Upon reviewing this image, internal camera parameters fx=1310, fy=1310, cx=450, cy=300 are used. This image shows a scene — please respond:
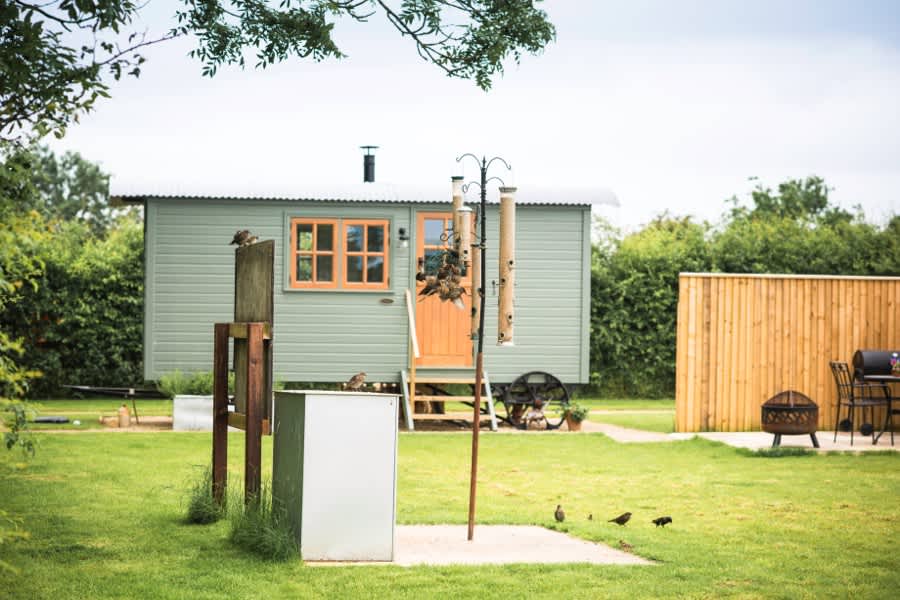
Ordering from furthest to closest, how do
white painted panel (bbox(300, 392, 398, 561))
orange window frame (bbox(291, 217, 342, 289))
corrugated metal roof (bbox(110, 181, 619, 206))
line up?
orange window frame (bbox(291, 217, 342, 289)), corrugated metal roof (bbox(110, 181, 619, 206)), white painted panel (bbox(300, 392, 398, 561))

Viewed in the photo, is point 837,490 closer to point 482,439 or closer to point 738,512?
point 738,512

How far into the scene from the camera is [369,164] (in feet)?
56.0

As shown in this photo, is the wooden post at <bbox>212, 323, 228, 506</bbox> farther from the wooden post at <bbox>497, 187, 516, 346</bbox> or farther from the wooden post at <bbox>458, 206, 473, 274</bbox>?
the wooden post at <bbox>497, 187, 516, 346</bbox>

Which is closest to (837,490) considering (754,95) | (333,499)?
(333,499)

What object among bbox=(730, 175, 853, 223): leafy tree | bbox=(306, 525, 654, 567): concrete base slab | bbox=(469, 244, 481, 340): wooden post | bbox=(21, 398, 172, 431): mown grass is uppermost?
bbox=(730, 175, 853, 223): leafy tree

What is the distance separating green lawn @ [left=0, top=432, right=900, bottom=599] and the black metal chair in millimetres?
1363

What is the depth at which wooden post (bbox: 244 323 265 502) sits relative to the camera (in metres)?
7.58

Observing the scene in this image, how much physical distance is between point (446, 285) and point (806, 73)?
1454 centimetres

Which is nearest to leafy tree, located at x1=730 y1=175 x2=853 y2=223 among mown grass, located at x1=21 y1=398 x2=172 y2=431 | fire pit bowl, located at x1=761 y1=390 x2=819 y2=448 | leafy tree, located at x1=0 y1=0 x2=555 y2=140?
mown grass, located at x1=21 y1=398 x2=172 y2=431

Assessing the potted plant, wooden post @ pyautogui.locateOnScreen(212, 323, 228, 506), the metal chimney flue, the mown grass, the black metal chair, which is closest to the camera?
wooden post @ pyautogui.locateOnScreen(212, 323, 228, 506)

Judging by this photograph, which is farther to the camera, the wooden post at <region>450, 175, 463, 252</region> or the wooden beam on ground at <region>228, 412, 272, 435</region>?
the wooden post at <region>450, 175, 463, 252</region>

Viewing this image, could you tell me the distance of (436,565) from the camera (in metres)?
6.73

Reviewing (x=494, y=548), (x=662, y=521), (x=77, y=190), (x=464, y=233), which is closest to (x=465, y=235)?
(x=464, y=233)

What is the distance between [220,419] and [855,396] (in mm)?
9395
